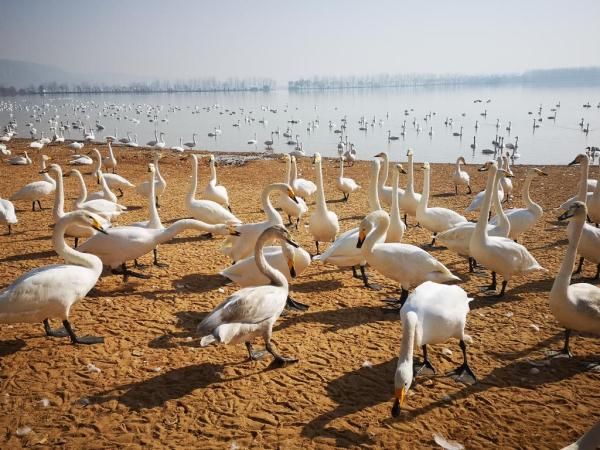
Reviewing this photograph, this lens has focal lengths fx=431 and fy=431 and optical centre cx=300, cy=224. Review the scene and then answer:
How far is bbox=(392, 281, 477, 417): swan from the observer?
4.30 metres

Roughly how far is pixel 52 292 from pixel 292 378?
3069 millimetres

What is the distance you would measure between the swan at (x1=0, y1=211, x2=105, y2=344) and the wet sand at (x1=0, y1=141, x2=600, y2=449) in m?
0.53

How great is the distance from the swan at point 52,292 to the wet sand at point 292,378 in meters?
0.53

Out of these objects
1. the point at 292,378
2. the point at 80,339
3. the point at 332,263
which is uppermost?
the point at 332,263

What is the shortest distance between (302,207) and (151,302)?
546 cm

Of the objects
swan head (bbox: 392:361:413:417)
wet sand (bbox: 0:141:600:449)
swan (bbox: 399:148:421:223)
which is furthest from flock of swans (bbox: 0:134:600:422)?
swan (bbox: 399:148:421:223)

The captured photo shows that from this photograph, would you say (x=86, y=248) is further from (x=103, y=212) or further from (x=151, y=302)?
(x=103, y=212)

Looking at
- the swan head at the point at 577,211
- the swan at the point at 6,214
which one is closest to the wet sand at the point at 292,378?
the swan head at the point at 577,211

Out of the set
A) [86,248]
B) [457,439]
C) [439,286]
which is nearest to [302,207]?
[86,248]

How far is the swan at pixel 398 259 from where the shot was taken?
6316 millimetres

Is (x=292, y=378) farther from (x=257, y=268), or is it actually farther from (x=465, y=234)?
(x=465, y=234)

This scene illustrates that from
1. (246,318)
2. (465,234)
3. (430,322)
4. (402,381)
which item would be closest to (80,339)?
(246,318)

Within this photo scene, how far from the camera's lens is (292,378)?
5.03m

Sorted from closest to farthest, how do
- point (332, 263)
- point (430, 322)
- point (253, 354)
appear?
point (430, 322), point (253, 354), point (332, 263)
